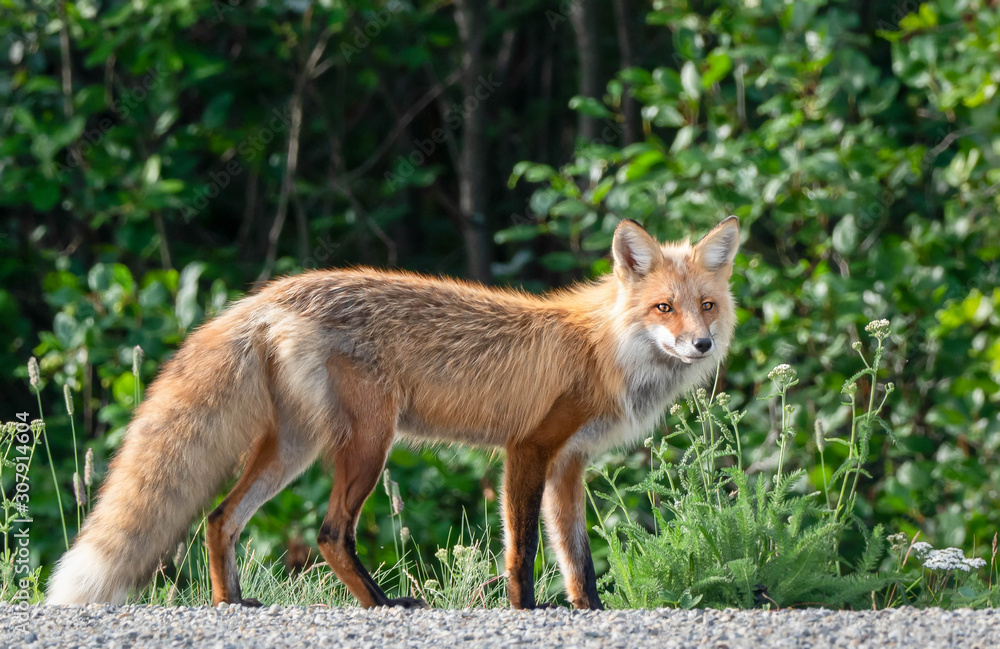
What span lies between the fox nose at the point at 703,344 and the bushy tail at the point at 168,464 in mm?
1630

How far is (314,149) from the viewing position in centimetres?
934

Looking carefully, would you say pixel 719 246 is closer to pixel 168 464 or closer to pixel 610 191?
pixel 610 191

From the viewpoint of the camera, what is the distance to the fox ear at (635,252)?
414 centimetres

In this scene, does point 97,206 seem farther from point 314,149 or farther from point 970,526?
point 970,526

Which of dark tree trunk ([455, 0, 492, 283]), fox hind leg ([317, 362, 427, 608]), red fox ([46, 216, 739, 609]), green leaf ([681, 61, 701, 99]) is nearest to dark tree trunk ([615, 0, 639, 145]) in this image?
dark tree trunk ([455, 0, 492, 283])

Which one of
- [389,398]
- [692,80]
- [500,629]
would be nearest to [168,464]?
[389,398]

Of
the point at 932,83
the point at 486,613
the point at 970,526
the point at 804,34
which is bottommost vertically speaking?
the point at 970,526

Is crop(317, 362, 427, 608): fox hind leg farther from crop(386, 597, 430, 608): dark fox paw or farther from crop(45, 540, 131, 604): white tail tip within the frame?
crop(45, 540, 131, 604): white tail tip

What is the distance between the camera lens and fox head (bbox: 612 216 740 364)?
155 inches

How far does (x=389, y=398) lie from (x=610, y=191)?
268 centimetres

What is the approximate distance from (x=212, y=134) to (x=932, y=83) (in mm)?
4867

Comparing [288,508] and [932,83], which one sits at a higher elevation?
[932,83]

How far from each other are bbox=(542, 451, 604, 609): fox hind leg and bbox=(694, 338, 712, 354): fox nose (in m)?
0.67

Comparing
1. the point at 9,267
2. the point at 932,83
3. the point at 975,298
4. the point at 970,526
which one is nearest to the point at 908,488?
the point at 970,526
